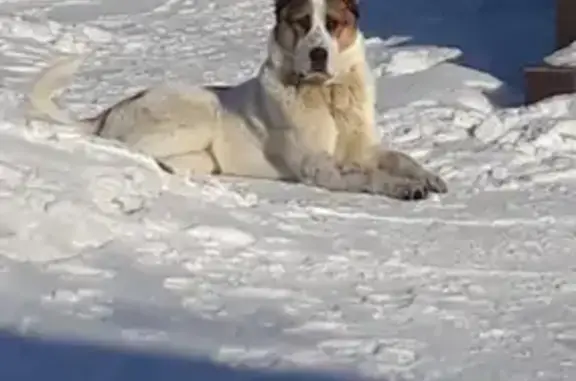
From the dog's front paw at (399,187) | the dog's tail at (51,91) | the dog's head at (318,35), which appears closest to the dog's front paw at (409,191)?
the dog's front paw at (399,187)

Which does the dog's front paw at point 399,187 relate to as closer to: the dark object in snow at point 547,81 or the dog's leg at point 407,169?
the dog's leg at point 407,169

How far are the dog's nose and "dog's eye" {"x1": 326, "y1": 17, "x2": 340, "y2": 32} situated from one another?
0.32ft

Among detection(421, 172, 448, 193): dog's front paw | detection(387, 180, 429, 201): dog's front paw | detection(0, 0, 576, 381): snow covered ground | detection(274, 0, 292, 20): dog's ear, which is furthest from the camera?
detection(274, 0, 292, 20): dog's ear

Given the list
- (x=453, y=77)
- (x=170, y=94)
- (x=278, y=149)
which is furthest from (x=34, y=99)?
(x=453, y=77)

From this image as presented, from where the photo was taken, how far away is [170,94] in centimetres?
702

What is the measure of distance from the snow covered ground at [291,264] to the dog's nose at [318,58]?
54cm

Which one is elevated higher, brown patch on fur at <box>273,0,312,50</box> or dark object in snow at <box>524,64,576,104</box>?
brown patch on fur at <box>273,0,312,50</box>

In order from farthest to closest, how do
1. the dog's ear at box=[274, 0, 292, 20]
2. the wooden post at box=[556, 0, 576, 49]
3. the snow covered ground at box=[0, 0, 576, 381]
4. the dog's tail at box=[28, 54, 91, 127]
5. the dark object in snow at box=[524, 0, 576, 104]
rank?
the wooden post at box=[556, 0, 576, 49]
the dark object in snow at box=[524, 0, 576, 104]
the dog's tail at box=[28, 54, 91, 127]
the dog's ear at box=[274, 0, 292, 20]
the snow covered ground at box=[0, 0, 576, 381]

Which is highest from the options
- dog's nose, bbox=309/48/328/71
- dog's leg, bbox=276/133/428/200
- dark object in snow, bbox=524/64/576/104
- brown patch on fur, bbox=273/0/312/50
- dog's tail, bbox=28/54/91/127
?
brown patch on fur, bbox=273/0/312/50

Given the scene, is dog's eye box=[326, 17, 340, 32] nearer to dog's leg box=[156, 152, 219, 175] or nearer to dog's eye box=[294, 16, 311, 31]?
dog's eye box=[294, 16, 311, 31]

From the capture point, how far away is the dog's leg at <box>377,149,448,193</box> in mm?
6520

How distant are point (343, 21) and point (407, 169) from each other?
0.71 meters

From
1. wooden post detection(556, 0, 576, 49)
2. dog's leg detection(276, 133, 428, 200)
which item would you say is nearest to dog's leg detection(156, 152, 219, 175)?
dog's leg detection(276, 133, 428, 200)

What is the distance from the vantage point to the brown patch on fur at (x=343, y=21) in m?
6.54
